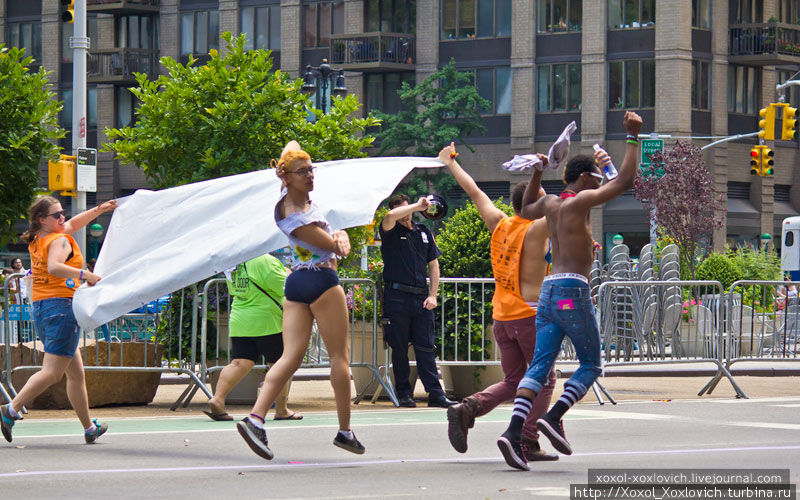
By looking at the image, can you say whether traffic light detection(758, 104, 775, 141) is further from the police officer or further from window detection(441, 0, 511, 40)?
the police officer

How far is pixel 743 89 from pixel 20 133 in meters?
41.4

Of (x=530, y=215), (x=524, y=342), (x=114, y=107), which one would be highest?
(x=114, y=107)

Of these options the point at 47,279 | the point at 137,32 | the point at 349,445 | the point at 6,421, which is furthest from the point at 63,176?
the point at 137,32

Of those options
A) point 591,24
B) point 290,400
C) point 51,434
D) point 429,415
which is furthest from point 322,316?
point 591,24

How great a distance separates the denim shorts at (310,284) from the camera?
8.94m

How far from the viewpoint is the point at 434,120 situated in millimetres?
51281

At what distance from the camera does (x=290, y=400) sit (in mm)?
15242

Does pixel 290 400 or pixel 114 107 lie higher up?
pixel 114 107

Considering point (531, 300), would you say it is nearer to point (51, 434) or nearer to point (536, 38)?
point (51, 434)

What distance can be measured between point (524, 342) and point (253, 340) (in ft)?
11.7

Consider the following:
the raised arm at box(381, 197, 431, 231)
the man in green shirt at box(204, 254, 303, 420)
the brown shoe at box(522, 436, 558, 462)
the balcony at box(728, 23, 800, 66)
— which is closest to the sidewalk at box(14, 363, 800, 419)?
the man in green shirt at box(204, 254, 303, 420)

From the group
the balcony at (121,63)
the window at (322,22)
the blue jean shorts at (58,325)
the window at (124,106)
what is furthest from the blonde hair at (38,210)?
the window at (124,106)

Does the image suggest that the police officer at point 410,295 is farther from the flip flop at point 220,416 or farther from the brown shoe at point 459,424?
the brown shoe at point 459,424

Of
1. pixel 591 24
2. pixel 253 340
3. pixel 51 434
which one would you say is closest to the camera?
pixel 51 434
